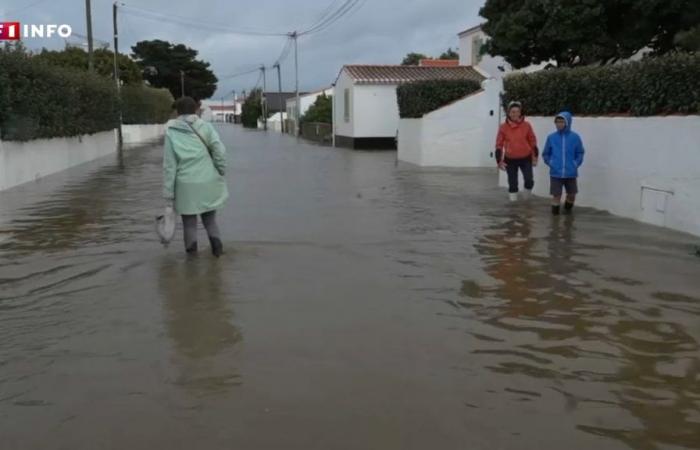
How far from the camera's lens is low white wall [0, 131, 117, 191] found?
48.1 ft

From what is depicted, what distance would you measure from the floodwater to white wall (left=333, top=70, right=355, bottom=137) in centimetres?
2371

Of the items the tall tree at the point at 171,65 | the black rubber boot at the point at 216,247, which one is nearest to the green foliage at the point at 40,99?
the black rubber boot at the point at 216,247

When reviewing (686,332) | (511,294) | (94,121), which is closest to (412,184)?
(511,294)

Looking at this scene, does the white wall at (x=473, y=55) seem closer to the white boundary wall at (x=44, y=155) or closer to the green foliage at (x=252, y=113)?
the white boundary wall at (x=44, y=155)

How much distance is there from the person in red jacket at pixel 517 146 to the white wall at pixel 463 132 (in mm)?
8285

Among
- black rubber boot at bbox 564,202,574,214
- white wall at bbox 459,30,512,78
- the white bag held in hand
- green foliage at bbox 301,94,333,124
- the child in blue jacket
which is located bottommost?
black rubber boot at bbox 564,202,574,214

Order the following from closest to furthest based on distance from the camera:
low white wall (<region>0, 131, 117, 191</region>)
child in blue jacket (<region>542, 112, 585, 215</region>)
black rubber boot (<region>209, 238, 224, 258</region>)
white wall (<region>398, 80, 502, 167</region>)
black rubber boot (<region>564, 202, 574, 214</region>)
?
black rubber boot (<region>209, 238, 224, 258</region>), child in blue jacket (<region>542, 112, 585, 215</region>), black rubber boot (<region>564, 202, 574, 214</region>), low white wall (<region>0, 131, 117, 191</region>), white wall (<region>398, 80, 502, 167</region>)

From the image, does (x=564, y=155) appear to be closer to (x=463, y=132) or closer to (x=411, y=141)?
(x=463, y=132)

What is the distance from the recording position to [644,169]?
31.5 ft

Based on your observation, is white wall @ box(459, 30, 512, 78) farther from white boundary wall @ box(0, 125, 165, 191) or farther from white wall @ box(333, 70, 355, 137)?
white boundary wall @ box(0, 125, 165, 191)

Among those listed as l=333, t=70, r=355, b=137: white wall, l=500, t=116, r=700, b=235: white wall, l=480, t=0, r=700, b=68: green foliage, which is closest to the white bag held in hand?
l=500, t=116, r=700, b=235: white wall

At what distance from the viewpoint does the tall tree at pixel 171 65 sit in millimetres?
82812

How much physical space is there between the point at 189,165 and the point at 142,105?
138 ft

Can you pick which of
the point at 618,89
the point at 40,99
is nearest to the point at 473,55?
the point at 40,99
